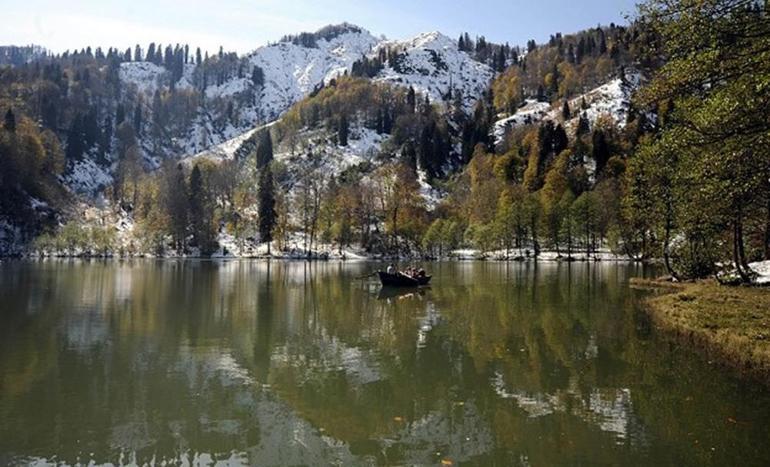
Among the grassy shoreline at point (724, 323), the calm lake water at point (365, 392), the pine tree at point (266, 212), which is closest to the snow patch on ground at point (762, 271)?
the grassy shoreline at point (724, 323)

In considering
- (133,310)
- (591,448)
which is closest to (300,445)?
(591,448)

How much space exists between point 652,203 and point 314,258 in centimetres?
8444

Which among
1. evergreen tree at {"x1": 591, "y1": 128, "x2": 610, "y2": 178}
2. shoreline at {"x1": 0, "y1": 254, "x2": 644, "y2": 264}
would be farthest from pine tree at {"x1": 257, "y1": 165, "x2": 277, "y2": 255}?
evergreen tree at {"x1": 591, "y1": 128, "x2": 610, "y2": 178}

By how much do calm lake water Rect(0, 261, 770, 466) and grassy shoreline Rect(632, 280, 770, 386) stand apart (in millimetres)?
1226

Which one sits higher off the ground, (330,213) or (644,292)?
(330,213)

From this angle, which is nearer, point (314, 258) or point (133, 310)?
point (133, 310)

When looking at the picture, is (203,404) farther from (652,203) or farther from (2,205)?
(2,205)

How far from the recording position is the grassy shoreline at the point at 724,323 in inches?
832

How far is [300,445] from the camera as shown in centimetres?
1398

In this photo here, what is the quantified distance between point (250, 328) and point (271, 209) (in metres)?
115

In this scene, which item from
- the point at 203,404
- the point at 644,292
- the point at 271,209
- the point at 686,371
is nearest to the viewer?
the point at 203,404

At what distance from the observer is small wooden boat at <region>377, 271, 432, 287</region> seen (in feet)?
191

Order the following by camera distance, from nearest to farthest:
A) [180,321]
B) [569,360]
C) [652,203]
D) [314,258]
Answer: [569,360] → [180,321] → [652,203] → [314,258]

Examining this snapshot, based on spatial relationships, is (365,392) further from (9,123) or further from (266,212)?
(9,123)
